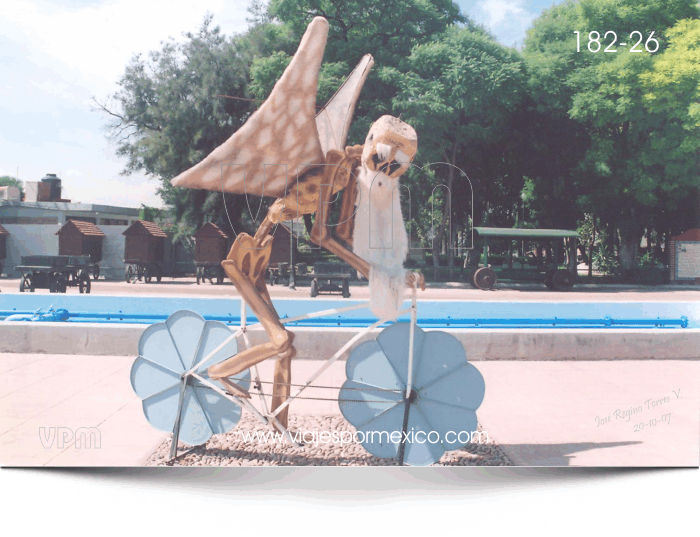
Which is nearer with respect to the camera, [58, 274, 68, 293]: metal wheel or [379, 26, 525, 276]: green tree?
Result: [58, 274, 68, 293]: metal wheel

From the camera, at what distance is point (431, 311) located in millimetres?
9609

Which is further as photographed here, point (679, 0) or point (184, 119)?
point (184, 119)

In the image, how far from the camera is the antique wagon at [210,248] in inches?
709

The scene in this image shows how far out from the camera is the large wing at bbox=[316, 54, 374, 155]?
4.36 meters

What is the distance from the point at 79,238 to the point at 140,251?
1.81m

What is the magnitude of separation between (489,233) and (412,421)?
14527mm

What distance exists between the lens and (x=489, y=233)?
1791 centimetres

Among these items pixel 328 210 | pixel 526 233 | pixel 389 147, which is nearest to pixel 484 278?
pixel 526 233

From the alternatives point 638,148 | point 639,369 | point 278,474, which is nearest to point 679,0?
point 639,369

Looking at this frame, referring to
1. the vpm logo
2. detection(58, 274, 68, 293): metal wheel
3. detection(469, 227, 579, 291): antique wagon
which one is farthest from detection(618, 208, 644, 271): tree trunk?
the vpm logo

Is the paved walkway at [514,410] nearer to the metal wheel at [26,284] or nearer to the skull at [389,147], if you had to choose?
the skull at [389,147]

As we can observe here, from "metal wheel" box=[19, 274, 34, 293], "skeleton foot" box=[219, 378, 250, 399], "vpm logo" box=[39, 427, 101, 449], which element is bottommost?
"vpm logo" box=[39, 427, 101, 449]

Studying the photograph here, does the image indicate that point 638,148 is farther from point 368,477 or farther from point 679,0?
point 368,477

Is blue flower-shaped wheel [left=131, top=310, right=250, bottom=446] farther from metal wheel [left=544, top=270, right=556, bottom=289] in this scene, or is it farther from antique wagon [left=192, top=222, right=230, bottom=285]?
metal wheel [left=544, top=270, right=556, bottom=289]
